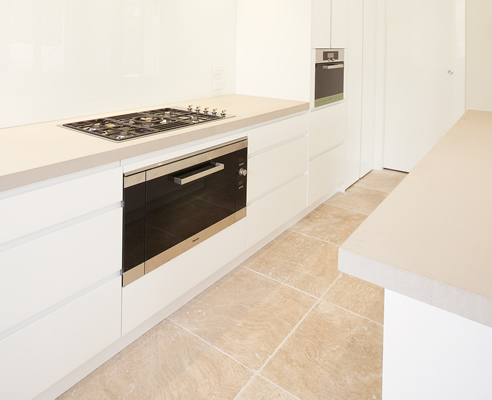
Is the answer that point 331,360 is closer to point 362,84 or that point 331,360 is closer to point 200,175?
point 200,175

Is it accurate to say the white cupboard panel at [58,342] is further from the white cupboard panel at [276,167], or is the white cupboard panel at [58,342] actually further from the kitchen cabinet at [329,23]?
the kitchen cabinet at [329,23]

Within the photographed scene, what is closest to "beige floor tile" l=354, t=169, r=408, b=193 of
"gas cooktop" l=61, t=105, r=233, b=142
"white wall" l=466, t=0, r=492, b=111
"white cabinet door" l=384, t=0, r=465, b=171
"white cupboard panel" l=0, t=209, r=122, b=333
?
"white cabinet door" l=384, t=0, r=465, b=171

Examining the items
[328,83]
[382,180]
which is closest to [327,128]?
[328,83]

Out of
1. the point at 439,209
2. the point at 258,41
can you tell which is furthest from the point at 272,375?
the point at 258,41

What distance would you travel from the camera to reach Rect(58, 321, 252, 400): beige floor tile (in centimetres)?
162

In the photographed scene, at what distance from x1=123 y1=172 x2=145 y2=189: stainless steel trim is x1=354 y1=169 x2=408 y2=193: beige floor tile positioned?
2854 millimetres

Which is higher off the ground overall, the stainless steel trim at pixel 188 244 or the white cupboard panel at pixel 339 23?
the white cupboard panel at pixel 339 23

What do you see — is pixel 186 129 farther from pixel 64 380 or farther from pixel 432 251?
pixel 432 251

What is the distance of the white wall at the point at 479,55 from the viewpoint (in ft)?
9.35

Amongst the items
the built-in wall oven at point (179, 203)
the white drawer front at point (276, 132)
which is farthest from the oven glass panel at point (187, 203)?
the white drawer front at point (276, 132)

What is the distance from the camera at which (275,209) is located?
274 centimetres

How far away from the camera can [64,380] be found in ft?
5.26

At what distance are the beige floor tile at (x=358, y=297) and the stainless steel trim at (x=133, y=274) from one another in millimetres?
1016

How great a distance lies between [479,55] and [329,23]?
41.3 inches
